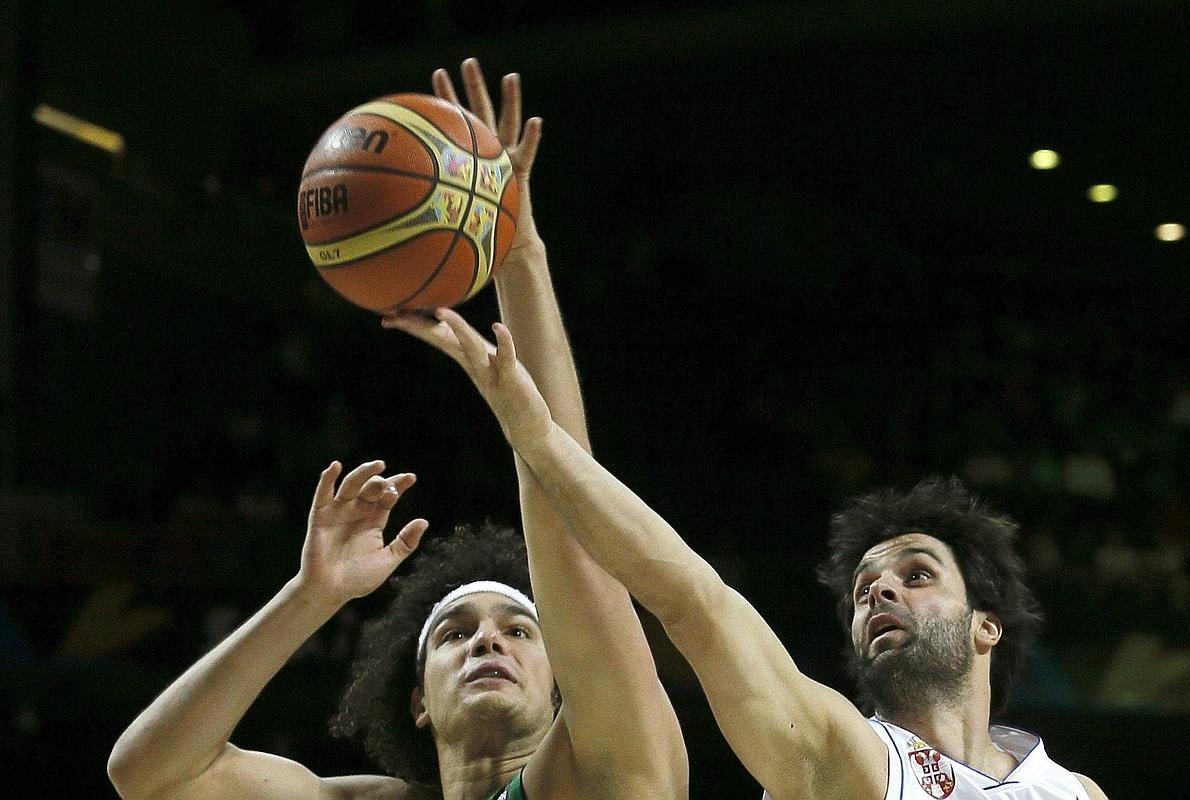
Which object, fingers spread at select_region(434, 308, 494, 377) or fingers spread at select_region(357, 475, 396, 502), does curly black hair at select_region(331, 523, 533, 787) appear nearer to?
fingers spread at select_region(357, 475, 396, 502)

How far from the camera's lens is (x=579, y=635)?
2809 mm

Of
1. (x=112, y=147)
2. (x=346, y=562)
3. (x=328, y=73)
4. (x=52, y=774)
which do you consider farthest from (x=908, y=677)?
(x=112, y=147)

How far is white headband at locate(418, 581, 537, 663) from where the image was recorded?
3379 millimetres

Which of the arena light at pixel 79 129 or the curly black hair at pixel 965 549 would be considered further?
the arena light at pixel 79 129

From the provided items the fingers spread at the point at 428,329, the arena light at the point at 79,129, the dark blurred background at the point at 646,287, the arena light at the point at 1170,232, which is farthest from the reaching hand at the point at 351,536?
the arena light at the point at 79,129

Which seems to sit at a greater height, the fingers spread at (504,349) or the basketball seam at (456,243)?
the basketball seam at (456,243)

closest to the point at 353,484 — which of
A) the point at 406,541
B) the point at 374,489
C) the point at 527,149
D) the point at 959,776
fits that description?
the point at 374,489

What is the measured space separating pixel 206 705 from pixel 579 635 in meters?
0.78

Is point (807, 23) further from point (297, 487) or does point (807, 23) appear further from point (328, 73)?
point (297, 487)

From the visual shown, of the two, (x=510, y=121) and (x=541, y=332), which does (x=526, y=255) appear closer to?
(x=541, y=332)

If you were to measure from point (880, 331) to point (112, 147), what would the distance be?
504cm

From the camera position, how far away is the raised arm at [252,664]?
2945mm

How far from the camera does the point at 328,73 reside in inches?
367

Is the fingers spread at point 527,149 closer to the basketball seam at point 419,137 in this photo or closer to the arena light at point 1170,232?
the basketball seam at point 419,137
